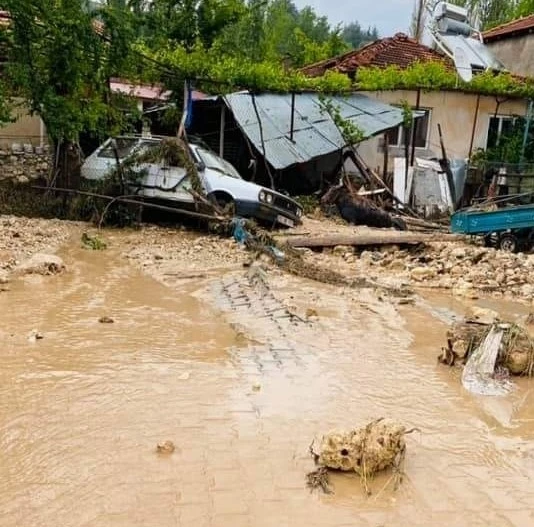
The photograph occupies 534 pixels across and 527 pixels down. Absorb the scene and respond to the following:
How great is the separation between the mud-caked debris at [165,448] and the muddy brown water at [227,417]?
0.04m

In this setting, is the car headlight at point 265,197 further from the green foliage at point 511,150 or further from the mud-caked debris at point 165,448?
the mud-caked debris at point 165,448

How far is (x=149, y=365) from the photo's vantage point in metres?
5.76

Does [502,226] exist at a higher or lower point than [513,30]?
lower

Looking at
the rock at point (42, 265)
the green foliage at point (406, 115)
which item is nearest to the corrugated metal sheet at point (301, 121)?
the green foliage at point (406, 115)

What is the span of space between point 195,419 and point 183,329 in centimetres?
234

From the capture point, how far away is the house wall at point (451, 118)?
1953cm

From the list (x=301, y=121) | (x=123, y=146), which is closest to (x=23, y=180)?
(x=123, y=146)

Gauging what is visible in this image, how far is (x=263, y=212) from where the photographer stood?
12836 millimetres

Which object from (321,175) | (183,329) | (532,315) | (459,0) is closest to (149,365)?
(183,329)

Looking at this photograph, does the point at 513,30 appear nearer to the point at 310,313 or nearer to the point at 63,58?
the point at 63,58

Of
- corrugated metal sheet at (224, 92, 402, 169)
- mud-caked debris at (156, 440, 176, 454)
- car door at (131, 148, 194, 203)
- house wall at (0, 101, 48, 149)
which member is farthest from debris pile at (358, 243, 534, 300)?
house wall at (0, 101, 48, 149)

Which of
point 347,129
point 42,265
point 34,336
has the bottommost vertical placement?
point 42,265

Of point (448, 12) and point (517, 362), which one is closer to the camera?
point (517, 362)

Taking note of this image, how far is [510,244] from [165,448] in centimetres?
973
